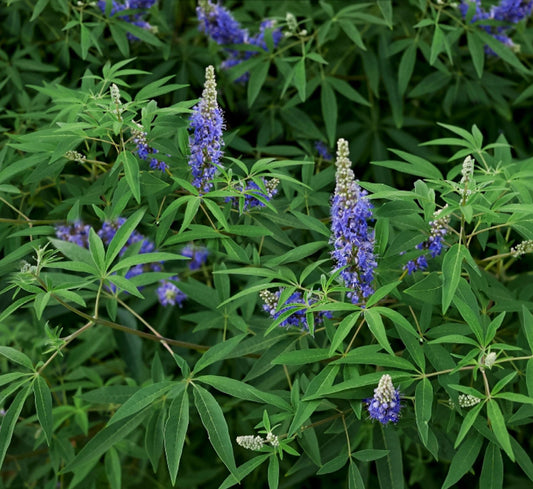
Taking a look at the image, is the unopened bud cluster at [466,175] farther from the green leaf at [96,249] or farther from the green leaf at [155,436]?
the green leaf at [155,436]

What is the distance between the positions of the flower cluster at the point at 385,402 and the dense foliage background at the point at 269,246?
10mm

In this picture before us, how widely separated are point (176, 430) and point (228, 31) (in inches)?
82.6

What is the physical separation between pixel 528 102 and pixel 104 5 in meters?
2.34

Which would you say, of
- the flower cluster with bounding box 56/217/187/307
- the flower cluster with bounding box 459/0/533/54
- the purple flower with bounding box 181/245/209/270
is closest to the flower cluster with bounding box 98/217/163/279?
the flower cluster with bounding box 56/217/187/307

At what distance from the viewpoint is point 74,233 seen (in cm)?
305

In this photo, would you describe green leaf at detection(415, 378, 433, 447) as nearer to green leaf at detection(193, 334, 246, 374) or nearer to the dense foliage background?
the dense foliage background

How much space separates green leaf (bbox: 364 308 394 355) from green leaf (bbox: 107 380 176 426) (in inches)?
23.3

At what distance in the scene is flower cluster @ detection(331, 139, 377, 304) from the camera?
203 cm

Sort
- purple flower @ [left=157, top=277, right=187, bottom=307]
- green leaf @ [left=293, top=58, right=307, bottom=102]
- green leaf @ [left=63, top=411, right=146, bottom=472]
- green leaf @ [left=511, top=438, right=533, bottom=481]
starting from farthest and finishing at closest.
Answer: purple flower @ [left=157, top=277, right=187, bottom=307], green leaf @ [left=293, top=58, right=307, bottom=102], green leaf @ [left=63, top=411, right=146, bottom=472], green leaf @ [left=511, top=438, right=533, bottom=481]

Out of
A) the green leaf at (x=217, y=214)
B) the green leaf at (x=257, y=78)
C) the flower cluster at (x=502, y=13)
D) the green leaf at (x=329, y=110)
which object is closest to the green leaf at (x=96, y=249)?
the green leaf at (x=217, y=214)

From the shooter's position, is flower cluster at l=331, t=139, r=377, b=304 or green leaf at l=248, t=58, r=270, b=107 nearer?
flower cluster at l=331, t=139, r=377, b=304

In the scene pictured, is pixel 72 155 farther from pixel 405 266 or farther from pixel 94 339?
pixel 94 339

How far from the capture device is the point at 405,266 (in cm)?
237

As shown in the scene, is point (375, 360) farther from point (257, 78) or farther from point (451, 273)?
point (257, 78)
